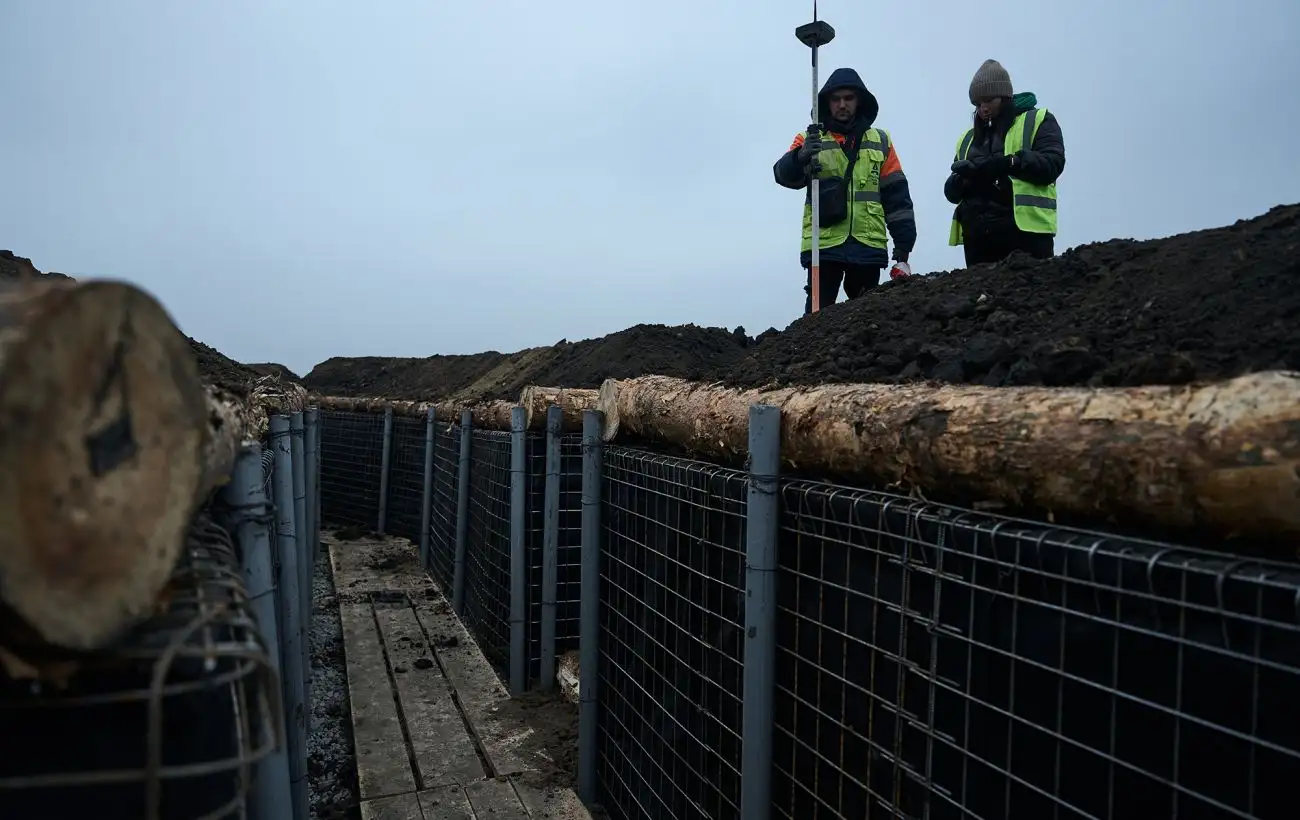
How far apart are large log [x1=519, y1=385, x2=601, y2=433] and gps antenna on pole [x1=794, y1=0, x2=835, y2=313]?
1630mm

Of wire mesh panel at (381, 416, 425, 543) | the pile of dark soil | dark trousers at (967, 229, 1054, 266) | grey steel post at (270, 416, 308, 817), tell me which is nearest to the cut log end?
grey steel post at (270, 416, 308, 817)

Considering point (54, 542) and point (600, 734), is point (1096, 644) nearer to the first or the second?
point (54, 542)

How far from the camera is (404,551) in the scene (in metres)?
10.6

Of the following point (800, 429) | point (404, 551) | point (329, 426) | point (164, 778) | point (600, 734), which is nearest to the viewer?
point (164, 778)

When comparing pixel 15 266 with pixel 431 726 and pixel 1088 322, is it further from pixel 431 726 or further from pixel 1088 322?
pixel 1088 322

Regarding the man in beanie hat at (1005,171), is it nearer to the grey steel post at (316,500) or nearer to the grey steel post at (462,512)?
the grey steel post at (462,512)

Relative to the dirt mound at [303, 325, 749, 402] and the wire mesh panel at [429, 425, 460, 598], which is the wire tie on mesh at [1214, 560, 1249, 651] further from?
the wire mesh panel at [429, 425, 460, 598]

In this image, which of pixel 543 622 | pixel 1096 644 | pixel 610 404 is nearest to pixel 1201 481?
pixel 1096 644

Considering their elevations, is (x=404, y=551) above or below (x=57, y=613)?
below

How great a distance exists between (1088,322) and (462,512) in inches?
233

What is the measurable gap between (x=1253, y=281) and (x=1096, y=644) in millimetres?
1291

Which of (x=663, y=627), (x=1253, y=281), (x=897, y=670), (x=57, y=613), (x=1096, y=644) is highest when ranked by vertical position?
(x=1253, y=281)

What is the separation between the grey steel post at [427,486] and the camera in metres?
9.48

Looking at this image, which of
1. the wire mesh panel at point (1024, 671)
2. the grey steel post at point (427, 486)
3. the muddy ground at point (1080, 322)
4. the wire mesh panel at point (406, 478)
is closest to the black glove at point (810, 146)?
the muddy ground at point (1080, 322)
